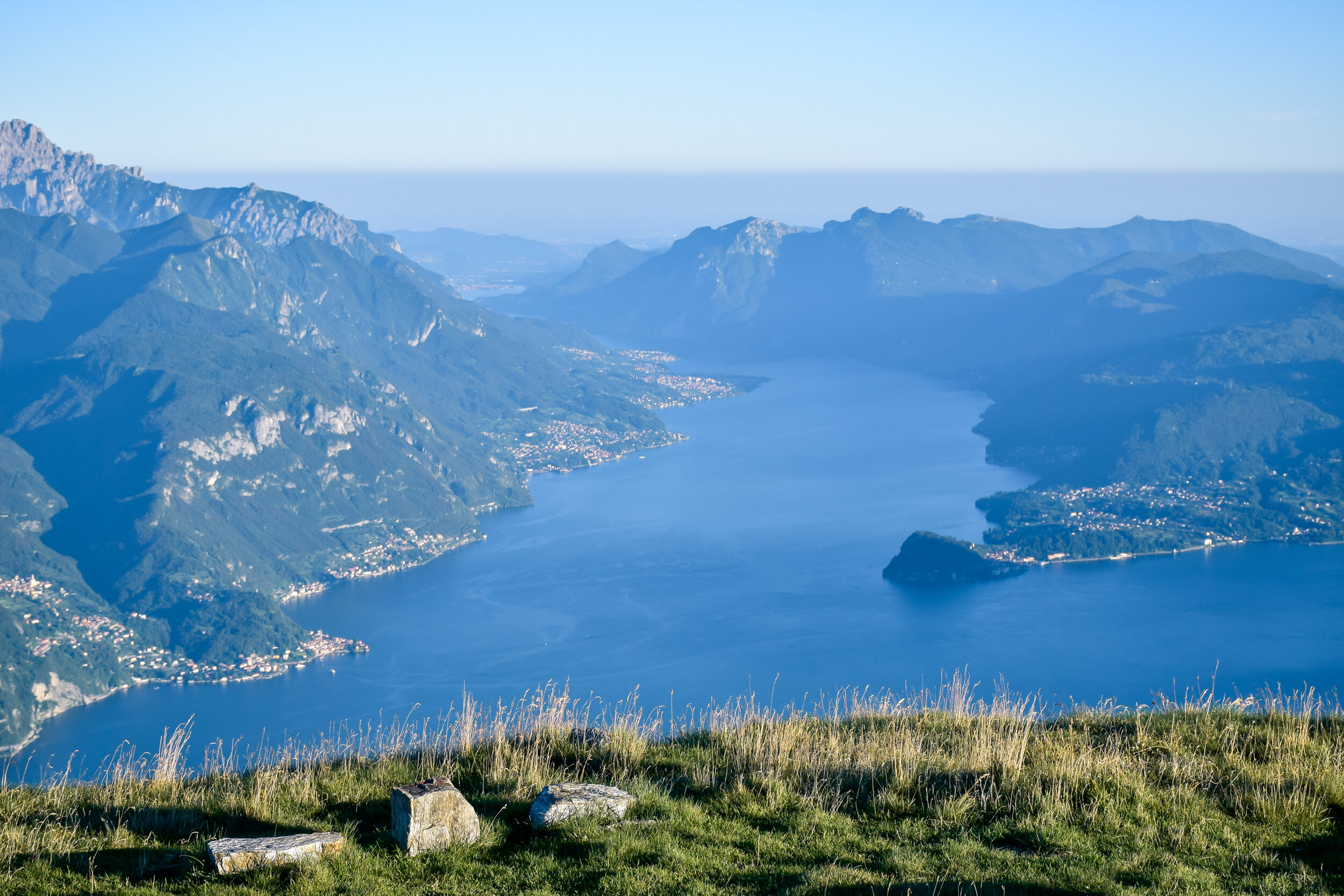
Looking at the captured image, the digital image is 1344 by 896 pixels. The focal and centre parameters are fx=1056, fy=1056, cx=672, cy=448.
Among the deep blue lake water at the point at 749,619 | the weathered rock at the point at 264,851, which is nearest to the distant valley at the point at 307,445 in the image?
the deep blue lake water at the point at 749,619

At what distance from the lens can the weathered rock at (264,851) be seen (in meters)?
6.30

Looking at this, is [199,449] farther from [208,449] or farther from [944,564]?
[944,564]

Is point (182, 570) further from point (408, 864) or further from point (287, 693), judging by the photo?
point (408, 864)

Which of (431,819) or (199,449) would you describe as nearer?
(431,819)

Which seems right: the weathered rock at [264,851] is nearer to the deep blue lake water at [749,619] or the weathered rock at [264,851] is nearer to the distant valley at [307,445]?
the deep blue lake water at [749,619]

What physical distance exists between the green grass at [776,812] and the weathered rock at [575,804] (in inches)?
5.6

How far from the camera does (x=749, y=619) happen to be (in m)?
80.6

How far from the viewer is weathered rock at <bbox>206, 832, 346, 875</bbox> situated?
6.30 m

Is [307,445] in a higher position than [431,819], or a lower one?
lower

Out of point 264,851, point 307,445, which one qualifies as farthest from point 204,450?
point 264,851

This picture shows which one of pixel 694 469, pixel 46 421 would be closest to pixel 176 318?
pixel 46 421

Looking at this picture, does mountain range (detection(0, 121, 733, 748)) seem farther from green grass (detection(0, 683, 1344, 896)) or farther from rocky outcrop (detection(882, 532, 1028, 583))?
green grass (detection(0, 683, 1344, 896))

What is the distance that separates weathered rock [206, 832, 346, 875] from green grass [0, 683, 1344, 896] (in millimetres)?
84

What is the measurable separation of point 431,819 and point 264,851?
99 cm
